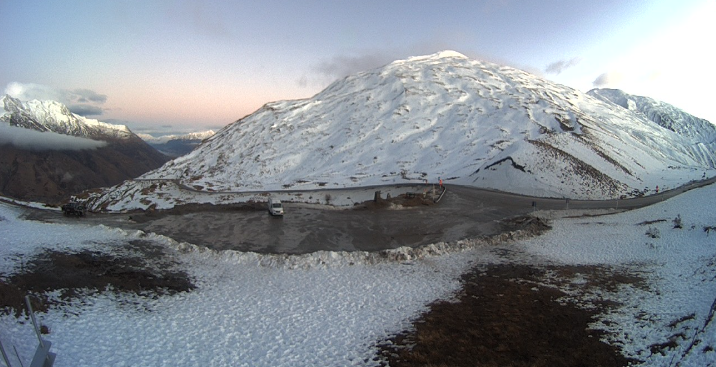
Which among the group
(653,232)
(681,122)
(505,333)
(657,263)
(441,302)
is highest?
(681,122)

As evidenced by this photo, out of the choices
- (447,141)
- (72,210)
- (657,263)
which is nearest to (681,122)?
(447,141)

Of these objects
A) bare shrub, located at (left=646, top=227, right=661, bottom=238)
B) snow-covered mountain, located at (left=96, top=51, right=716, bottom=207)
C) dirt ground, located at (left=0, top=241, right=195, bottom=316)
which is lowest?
dirt ground, located at (left=0, top=241, right=195, bottom=316)

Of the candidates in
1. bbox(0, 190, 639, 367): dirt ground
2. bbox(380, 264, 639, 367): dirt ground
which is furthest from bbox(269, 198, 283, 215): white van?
bbox(380, 264, 639, 367): dirt ground

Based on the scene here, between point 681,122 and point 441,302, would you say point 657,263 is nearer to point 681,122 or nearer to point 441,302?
point 441,302

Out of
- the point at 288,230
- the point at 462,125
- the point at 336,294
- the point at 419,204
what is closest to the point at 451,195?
the point at 419,204

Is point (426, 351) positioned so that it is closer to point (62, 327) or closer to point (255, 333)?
point (255, 333)

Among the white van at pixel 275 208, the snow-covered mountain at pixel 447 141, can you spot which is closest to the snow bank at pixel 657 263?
the snow-covered mountain at pixel 447 141

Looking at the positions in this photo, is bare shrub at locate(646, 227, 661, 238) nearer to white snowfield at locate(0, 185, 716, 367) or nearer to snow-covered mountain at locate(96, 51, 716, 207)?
white snowfield at locate(0, 185, 716, 367)
